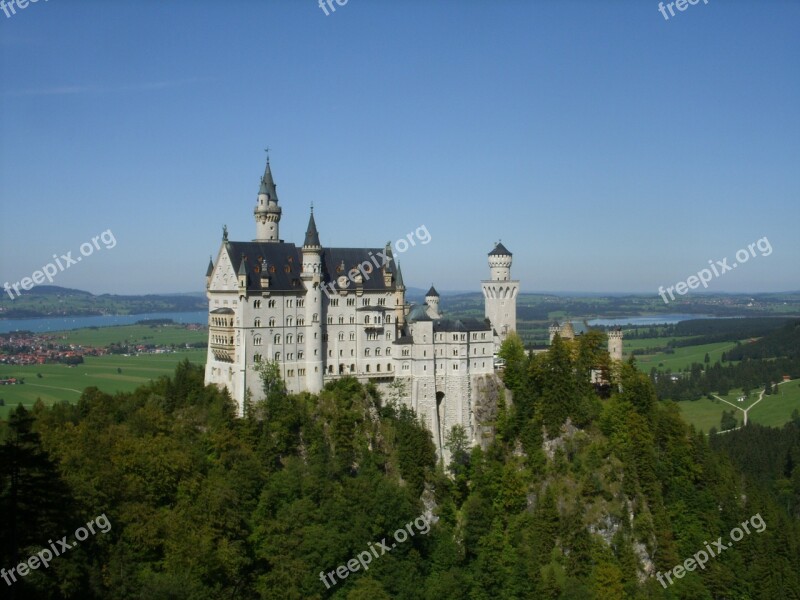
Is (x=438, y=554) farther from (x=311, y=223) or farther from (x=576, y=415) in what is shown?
(x=311, y=223)

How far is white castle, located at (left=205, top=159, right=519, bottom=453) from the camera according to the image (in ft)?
237

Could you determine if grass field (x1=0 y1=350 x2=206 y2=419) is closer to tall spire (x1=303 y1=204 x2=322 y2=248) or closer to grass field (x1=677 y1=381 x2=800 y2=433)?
tall spire (x1=303 y1=204 x2=322 y2=248)

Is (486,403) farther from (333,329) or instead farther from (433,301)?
(333,329)

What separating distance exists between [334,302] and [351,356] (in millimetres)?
5364

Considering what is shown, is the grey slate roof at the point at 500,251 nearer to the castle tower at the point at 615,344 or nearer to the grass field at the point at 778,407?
the castle tower at the point at 615,344

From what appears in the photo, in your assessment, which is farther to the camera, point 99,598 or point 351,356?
point 351,356

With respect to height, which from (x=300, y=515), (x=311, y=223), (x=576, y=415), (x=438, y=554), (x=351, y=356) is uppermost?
(x=311, y=223)

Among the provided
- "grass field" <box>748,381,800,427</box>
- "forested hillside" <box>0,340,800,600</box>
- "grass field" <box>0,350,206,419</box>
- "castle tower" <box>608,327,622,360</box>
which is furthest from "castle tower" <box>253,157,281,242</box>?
"grass field" <box>748,381,800,427</box>

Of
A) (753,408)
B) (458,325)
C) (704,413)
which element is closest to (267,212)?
(458,325)

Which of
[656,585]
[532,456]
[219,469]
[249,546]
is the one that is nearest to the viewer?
[249,546]

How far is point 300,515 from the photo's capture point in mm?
60188

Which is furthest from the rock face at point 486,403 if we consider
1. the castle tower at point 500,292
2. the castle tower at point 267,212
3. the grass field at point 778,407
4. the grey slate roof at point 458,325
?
the grass field at point 778,407

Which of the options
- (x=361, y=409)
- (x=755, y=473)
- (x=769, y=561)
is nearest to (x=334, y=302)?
(x=361, y=409)

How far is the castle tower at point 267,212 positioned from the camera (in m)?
79.7
